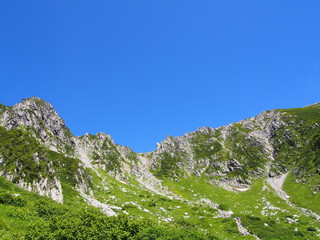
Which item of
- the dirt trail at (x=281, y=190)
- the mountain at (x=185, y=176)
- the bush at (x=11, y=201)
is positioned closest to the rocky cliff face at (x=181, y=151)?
the mountain at (x=185, y=176)

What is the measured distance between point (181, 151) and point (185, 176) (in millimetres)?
30583

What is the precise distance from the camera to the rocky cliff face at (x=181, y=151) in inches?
3874

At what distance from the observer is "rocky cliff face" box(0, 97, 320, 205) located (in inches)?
3874

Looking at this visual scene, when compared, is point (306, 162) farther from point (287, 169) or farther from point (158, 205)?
point (158, 205)

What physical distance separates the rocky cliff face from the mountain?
0.53 m

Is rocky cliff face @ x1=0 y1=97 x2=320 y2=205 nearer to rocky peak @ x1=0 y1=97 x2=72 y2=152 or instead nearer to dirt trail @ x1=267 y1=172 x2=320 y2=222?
rocky peak @ x1=0 y1=97 x2=72 y2=152

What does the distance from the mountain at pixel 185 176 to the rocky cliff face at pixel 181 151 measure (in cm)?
53

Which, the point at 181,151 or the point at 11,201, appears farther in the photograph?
the point at 181,151

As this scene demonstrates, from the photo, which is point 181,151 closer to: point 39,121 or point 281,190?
point 281,190

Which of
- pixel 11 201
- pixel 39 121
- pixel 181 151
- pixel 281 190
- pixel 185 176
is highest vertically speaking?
pixel 181 151

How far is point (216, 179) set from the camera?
353 ft

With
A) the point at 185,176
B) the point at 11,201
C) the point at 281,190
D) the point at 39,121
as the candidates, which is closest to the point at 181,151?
the point at 185,176

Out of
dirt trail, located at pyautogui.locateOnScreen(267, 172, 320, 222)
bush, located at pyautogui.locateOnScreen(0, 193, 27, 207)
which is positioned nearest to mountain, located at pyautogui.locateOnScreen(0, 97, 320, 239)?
bush, located at pyautogui.locateOnScreen(0, 193, 27, 207)

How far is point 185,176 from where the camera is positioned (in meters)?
114
